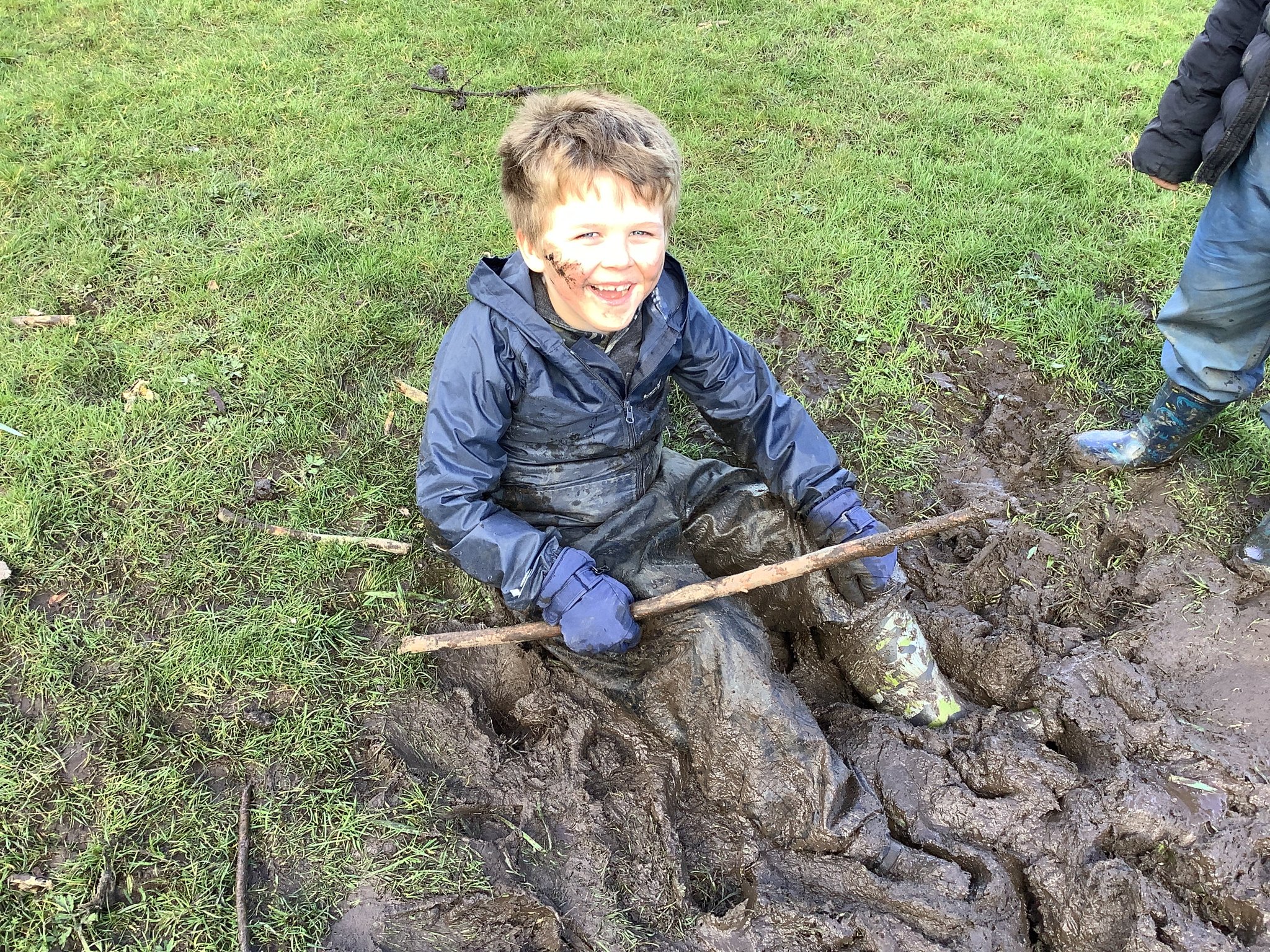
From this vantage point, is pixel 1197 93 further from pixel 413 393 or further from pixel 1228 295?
pixel 413 393

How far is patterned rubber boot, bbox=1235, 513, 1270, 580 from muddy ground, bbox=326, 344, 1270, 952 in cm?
6

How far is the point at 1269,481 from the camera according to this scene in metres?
3.41

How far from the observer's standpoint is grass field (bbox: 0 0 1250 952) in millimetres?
2445

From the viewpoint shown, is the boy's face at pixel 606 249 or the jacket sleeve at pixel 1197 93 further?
the jacket sleeve at pixel 1197 93

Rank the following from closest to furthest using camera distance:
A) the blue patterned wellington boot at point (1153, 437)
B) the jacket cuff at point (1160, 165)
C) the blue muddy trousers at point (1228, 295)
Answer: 1. the blue muddy trousers at point (1228, 295)
2. the jacket cuff at point (1160, 165)
3. the blue patterned wellington boot at point (1153, 437)

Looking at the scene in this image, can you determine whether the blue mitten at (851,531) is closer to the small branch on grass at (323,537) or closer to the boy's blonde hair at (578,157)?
the boy's blonde hair at (578,157)

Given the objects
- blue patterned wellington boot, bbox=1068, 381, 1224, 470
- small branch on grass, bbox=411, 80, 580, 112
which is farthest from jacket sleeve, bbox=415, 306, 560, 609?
small branch on grass, bbox=411, 80, 580, 112

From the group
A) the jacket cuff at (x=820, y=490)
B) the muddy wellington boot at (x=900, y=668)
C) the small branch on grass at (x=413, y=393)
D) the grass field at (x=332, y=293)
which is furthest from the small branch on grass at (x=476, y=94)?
the muddy wellington boot at (x=900, y=668)

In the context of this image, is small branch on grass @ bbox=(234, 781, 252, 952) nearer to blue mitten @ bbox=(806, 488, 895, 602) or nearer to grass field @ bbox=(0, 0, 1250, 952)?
grass field @ bbox=(0, 0, 1250, 952)

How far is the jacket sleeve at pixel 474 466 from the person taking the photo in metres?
2.46

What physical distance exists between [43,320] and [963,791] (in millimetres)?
4279

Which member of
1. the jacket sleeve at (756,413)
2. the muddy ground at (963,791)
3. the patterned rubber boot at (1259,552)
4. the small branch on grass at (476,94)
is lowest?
the muddy ground at (963,791)

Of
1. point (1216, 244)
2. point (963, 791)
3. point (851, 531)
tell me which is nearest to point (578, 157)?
point (851, 531)

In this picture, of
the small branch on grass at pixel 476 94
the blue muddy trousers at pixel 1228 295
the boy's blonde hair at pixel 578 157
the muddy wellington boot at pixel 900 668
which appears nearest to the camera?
the boy's blonde hair at pixel 578 157
